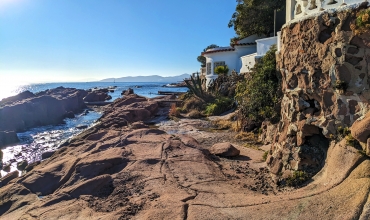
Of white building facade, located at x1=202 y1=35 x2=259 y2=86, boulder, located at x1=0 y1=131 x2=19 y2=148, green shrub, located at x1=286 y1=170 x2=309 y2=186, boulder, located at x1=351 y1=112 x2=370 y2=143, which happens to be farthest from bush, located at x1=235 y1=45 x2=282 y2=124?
boulder, located at x1=0 y1=131 x2=19 y2=148

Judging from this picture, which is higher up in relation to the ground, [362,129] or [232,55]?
[232,55]

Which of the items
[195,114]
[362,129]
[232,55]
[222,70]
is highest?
[232,55]

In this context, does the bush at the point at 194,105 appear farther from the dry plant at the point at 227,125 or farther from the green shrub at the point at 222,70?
the dry plant at the point at 227,125

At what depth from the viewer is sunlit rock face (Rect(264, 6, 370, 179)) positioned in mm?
5309

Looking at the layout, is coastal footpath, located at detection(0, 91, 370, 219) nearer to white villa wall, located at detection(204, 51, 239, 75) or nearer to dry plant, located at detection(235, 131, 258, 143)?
dry plant, located at detection(235, 131, 258, 143)

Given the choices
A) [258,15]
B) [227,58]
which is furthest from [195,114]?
[258,15]

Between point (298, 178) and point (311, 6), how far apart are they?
3879mm

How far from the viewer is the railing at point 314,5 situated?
18.3 ft

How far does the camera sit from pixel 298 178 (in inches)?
246

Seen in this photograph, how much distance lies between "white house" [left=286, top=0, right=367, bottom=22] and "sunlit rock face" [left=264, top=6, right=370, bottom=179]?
214 millimetres

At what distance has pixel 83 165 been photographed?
8.27m

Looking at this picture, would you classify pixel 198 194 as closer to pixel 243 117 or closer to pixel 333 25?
pixel 333 25

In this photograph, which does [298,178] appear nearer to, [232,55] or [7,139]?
[7,139]

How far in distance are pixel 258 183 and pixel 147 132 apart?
5687 mm
